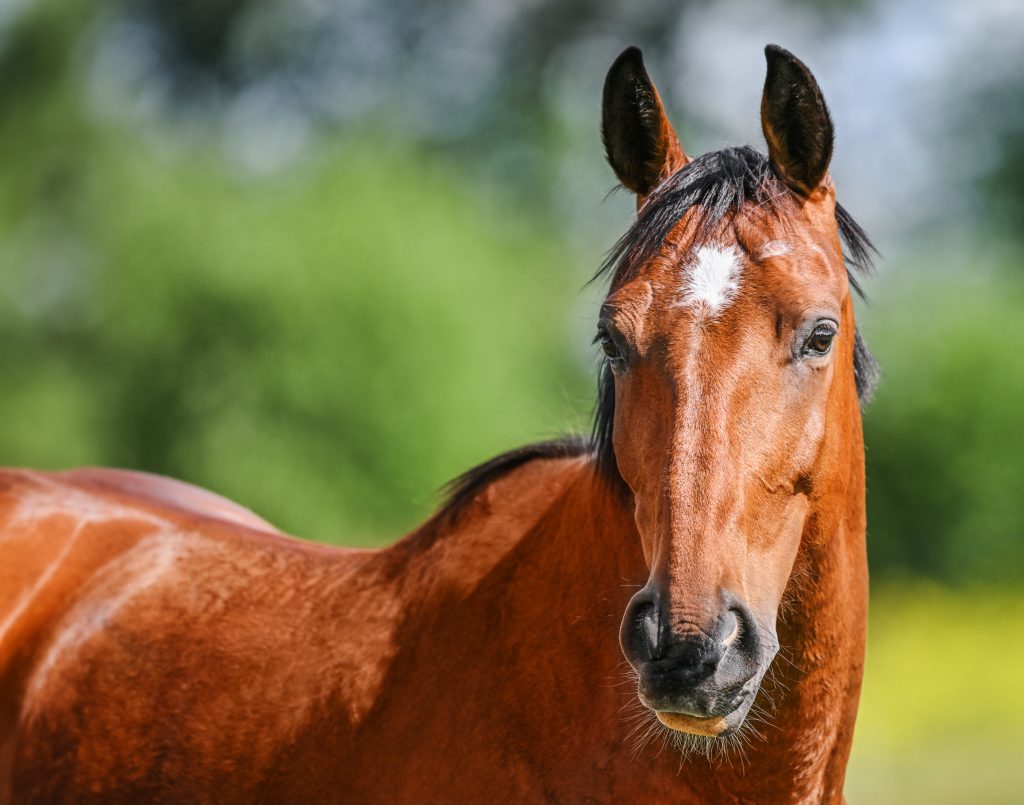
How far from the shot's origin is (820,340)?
9.51 ft

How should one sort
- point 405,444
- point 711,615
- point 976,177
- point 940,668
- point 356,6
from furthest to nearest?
point 356,6 < point 976,177 < point 405,444 < point 940,668 < point 711,615

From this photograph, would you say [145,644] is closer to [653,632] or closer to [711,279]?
[653,632]

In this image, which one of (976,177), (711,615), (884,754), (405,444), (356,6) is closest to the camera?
(711,615)

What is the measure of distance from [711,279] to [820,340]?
10.6 inches

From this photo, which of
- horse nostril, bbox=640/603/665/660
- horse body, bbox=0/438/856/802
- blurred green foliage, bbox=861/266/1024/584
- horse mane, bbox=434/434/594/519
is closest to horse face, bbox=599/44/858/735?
horse nostril, bbox=640/603/665/660

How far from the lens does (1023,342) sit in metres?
21.4

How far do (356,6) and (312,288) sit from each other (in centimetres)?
1432

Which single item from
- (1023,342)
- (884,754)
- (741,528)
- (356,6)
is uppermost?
(356,6)

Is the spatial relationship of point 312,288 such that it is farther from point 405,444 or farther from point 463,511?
point 463,511

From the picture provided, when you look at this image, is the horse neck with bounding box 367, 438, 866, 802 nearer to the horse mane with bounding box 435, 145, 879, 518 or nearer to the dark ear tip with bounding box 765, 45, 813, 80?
the horse mane with bounding box 435, 145, 879, 518

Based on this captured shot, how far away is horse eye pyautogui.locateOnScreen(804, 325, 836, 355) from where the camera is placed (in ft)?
9.45

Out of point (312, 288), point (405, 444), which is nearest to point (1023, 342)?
point (405, 444)

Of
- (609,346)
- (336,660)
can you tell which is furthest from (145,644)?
(609,346)

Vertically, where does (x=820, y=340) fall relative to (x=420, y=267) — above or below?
below
